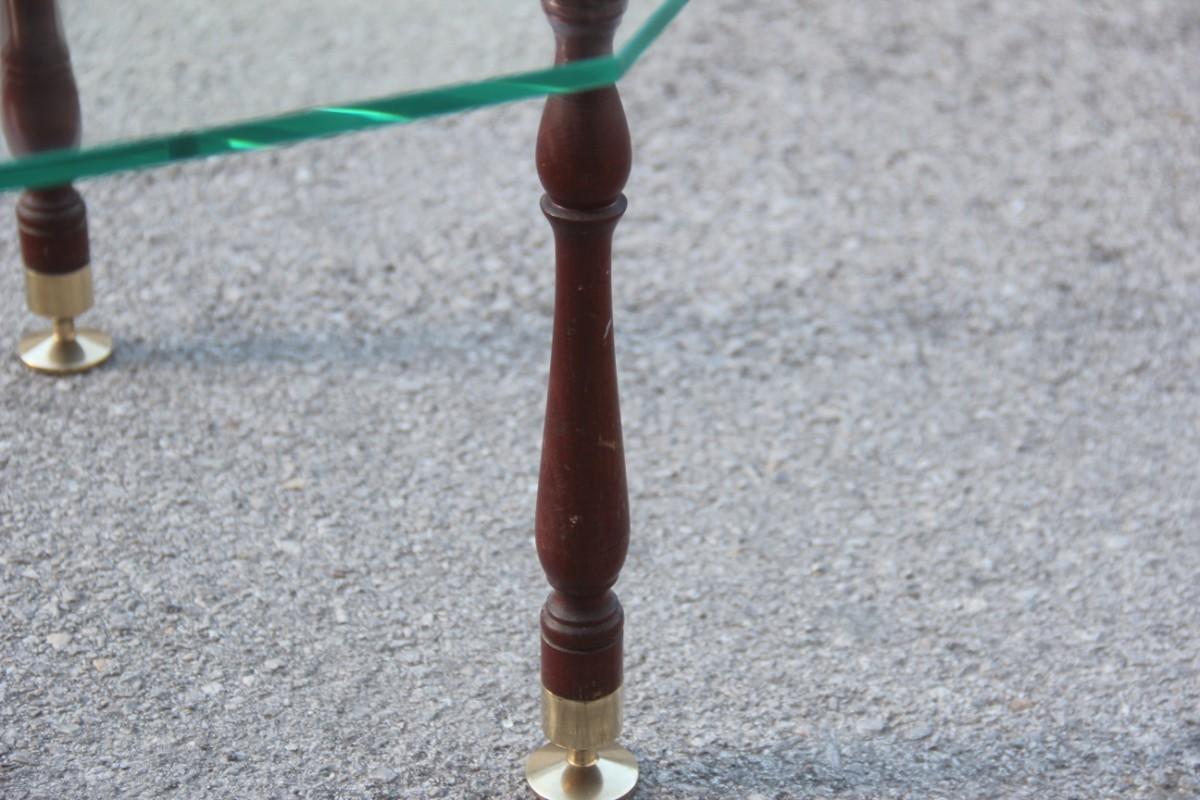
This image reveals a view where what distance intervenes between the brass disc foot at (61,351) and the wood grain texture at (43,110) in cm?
11

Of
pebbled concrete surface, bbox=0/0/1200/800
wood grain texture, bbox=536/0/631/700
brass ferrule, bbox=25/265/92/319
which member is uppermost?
wood grain texture, bbox=536/0/631/700

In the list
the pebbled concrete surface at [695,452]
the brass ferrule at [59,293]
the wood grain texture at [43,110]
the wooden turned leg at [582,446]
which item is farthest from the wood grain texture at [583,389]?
the brass ferrule at [59,293]

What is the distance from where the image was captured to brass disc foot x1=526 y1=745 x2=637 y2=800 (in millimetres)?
1244

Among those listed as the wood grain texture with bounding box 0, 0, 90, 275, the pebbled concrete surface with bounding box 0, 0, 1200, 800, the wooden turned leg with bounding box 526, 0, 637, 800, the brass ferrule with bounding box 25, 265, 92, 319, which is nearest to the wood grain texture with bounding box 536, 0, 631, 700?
the wooden turned leg with bounding box 526, 0, 637, 800

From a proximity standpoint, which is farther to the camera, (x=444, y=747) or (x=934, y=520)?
(x=934, y=520)

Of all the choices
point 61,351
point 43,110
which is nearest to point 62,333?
point 61,351

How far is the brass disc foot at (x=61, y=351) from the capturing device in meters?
1.73

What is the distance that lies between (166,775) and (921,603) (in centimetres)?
66

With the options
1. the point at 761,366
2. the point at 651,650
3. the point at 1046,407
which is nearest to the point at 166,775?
the point at 651,650

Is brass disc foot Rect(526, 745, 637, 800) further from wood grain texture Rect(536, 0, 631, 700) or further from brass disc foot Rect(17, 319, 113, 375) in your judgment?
brass disc foot Rect(17, 319, 113, 375)

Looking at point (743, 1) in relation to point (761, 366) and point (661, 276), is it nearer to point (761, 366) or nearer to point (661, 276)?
point (661, 276)

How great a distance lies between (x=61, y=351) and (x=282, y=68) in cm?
54

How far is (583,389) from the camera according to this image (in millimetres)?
1100

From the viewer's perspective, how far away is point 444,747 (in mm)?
1302
